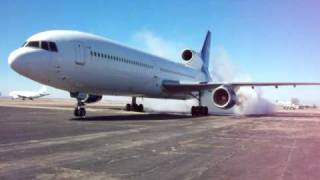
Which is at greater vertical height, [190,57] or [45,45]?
[190,57]

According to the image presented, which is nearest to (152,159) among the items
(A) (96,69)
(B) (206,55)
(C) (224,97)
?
(A) (96,69)

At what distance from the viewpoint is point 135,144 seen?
31.8ft

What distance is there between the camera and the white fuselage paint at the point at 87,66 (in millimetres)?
18266

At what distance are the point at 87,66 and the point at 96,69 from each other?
81cm

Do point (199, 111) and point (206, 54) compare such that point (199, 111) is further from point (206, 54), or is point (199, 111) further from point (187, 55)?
point (206, 54)

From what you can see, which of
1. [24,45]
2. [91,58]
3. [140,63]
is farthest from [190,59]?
[24,45]

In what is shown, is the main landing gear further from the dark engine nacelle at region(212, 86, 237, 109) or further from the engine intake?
the engine intake

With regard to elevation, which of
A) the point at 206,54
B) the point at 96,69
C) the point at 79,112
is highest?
the point at 206,54

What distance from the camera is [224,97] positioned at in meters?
28.2

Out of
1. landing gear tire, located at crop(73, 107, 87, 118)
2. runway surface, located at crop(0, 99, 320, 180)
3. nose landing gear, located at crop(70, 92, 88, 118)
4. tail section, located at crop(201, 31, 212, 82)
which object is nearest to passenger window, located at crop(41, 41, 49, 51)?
nose landing gear, located at crop(70, 92, 88, 118)

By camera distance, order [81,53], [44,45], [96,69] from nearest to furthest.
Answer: [44,45]
[81,53]
[96,69]

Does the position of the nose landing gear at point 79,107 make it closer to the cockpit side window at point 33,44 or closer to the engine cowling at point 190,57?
the cockpit side window at point 33,44

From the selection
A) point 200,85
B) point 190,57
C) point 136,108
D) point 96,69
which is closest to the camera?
point 96,69

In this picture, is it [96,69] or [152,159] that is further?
[96,69]
